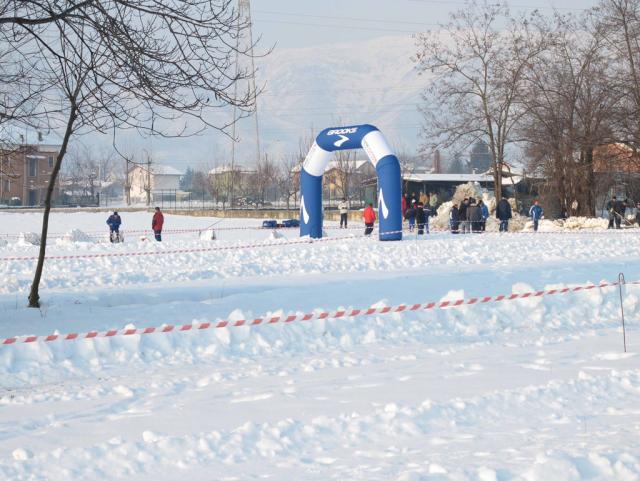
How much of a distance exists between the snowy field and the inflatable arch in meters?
11.2

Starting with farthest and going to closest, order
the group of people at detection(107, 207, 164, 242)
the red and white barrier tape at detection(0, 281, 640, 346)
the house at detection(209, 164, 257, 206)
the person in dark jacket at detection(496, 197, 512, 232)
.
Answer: the house at detection(209, 164, 257, 206)
the person in dark jacket at detection(496, 197, 512, 232)
the group of people at detection(107, 207, 164, 242)
the red and white barrier tape at detection(0, 281, 640, 346)

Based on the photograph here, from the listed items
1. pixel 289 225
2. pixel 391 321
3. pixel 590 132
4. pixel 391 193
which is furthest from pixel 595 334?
pixel 289 225

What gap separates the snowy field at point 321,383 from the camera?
261 inches

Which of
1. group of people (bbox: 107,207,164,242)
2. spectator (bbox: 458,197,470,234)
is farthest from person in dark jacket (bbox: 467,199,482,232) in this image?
group of people (bbox: 107,207,164,242)

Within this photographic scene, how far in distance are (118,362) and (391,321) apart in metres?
4.15

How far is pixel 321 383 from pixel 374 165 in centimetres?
2305

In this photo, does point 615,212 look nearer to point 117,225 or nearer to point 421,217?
point 421,217

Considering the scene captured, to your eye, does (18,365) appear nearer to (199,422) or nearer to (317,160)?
(199,422)

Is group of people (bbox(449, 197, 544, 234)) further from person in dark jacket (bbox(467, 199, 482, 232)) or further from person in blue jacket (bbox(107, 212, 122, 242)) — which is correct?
person in blue jacket (bbox(107, 212, 122, 242))

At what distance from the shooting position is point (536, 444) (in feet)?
22.6

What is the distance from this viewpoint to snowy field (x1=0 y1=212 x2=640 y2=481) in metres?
6.62

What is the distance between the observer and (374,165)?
32.1 m

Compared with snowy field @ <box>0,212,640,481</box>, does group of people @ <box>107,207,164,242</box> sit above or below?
above

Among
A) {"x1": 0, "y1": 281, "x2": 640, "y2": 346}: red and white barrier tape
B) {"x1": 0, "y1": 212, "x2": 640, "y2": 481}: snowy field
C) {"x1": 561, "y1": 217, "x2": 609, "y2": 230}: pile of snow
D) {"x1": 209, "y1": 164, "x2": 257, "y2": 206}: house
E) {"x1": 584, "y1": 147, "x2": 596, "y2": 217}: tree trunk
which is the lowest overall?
{"x1": 0, "y1": 212, "x2": 640, "y2": 481}: snowy field
